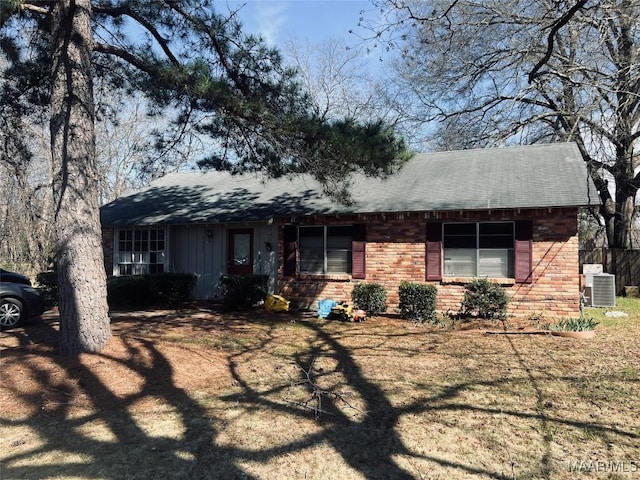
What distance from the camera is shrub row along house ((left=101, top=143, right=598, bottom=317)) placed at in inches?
398

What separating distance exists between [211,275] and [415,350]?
7999mm

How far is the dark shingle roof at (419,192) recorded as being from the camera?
10297 millimetres

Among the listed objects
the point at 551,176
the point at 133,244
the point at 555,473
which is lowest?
the point at 555,473

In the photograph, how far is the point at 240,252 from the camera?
1349 centimetres

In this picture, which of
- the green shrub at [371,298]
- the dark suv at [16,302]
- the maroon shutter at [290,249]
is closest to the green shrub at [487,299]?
the green shrub at [371,298]

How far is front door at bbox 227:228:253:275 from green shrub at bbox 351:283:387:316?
3.63 meters

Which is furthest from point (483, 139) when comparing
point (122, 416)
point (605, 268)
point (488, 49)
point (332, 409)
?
point (122, 416)

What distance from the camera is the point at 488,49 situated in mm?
13266

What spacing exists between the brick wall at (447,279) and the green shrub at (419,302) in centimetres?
74

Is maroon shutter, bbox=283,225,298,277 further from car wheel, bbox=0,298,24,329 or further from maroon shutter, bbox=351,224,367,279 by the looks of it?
car wheel, bbox=0,298,24,329

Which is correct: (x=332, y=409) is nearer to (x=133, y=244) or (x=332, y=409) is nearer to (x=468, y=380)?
(x=468, y=380)

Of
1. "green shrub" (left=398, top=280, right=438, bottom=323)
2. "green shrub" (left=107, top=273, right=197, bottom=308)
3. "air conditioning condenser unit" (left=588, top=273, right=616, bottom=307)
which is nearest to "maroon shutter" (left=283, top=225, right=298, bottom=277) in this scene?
"green shrub" (left=107, top=273, right=197, bottom=308)

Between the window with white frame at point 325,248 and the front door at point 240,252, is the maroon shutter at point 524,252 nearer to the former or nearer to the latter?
the window with white frame at point 325,248

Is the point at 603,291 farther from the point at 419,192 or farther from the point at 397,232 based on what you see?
the point at 397,232
